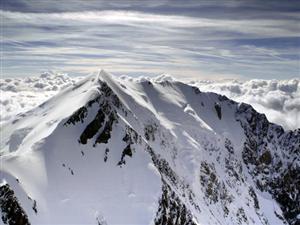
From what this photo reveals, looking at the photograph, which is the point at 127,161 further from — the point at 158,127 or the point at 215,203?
the point at 215,203

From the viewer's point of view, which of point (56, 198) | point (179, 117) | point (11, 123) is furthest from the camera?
point (179, 117)

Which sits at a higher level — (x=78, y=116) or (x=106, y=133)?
(x=78, y=116)

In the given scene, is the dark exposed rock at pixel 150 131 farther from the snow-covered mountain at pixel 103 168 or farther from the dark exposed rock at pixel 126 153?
the dark exposed rock at pixel 126 153

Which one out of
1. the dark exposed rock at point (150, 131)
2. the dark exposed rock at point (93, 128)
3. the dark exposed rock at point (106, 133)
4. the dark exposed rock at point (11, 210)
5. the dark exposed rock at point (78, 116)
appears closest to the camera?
the dark exposed rock at point (11, 210)

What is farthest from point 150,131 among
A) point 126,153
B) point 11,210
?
point 11,210

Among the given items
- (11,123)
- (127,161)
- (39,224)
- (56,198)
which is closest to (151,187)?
(127,161)

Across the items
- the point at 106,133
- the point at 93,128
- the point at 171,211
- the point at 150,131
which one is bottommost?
the point at 171,211

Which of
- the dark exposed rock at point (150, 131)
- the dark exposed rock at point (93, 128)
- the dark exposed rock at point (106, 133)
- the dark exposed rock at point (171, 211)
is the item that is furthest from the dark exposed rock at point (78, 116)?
the dark exposed rock at point (150, 131)

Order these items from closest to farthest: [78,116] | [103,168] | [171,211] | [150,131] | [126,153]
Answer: [103,168] < [171,211] < [126,153] < [78,116] < [150,131]

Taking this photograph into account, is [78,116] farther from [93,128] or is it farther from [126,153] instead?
[126,153]
